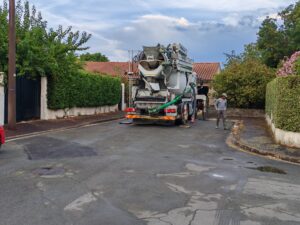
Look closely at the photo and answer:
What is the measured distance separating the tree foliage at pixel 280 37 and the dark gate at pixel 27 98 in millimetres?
25211

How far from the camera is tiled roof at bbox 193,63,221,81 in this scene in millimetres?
51031

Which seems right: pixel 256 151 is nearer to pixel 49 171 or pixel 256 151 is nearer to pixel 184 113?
pixel 49 171

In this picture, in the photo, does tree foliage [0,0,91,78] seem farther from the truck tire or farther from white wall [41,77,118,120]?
the truck tire

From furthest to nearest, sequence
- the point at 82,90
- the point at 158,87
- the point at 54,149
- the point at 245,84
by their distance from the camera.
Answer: the point at 245,84
the point at 82,90
the point at 158,87
the point at 54,149

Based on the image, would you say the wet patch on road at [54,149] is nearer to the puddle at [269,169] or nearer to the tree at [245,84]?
the puddle at [269,169]

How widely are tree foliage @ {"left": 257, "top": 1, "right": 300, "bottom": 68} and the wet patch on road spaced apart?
30.0 metres

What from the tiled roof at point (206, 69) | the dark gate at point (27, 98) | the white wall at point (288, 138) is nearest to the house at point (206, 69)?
the tiled roof at point (206, 69)

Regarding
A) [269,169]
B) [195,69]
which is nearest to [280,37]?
[195,69]

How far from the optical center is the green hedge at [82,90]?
74.2 ft

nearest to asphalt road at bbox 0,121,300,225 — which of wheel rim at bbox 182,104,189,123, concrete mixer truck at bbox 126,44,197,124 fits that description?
concrete mixer truck at bbox 126,44,197,124

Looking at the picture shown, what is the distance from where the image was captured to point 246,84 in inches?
1347

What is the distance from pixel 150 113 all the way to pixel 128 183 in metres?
12.9

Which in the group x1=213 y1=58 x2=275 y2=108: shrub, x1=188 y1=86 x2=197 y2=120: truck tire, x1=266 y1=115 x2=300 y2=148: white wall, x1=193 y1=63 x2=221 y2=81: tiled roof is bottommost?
x1=266 y1=115 x2=300 y2=148: white wall

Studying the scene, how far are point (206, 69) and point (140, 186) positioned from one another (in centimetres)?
4610
